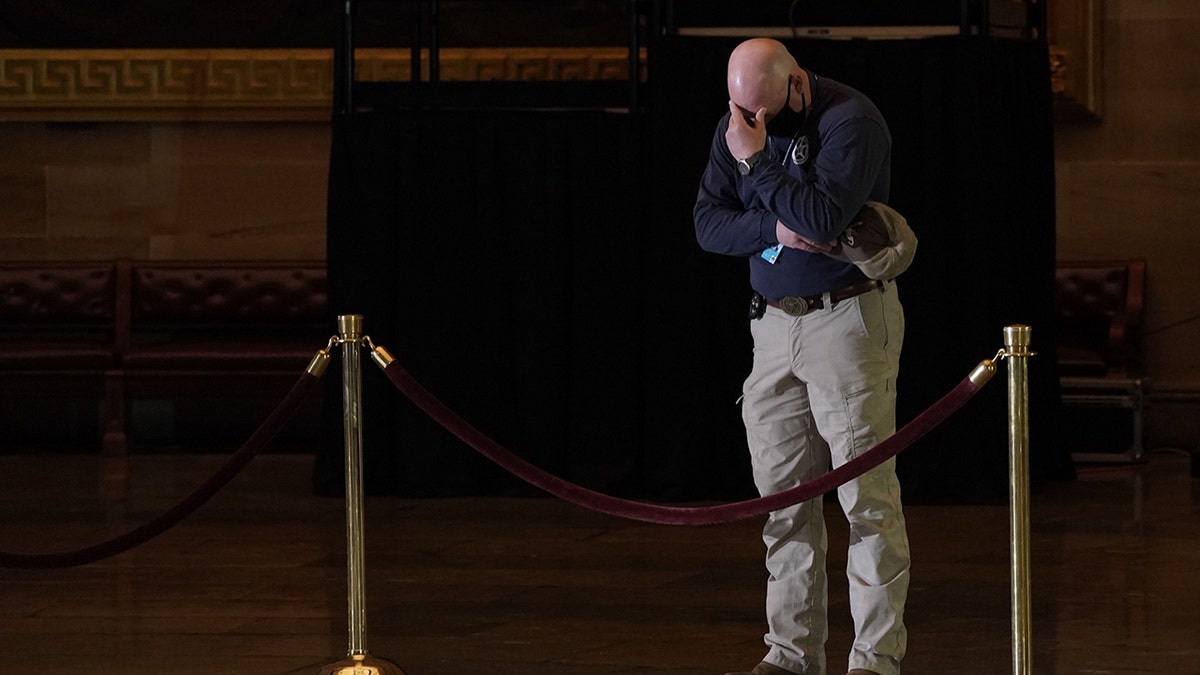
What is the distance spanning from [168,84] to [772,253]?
696cm

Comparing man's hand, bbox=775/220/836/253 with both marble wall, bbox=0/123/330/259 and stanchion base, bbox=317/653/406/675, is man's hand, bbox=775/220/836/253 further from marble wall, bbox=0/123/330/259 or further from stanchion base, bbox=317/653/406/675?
marble wall, bbox=0/123/330/259

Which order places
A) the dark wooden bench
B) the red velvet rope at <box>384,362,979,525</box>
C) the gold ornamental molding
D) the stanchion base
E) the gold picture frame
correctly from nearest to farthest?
1. the red velvet rope at <box>384,362,979,525</box>
2. the stanchion base
3. the dark wooden bench
4. the gold picture frame
5. the gold ornamental molding

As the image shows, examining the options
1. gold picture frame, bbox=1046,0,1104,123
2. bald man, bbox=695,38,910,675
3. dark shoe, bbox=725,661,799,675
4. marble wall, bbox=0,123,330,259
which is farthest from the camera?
marble wall, bbox=0,123,330,259

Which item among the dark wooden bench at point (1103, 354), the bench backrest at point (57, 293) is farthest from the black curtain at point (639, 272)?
the bench backrest at point (57, 293)

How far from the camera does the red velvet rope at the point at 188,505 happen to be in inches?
184

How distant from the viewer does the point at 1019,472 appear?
13.8 feet

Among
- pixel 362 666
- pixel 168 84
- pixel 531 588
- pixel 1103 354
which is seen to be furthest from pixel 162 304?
pixel 362 666

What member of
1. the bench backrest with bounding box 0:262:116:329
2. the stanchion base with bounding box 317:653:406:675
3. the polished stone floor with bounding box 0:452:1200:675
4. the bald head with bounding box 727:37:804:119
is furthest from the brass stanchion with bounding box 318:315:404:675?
Answer: the bench backrest with bounding box 0:262:116:329

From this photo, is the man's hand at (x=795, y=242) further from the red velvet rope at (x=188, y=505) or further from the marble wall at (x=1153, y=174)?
the marble wall at (x=1153, y=174)

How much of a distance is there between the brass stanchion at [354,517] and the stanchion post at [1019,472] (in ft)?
5.48

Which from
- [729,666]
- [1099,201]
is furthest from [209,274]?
[729,666]

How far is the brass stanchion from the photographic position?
4.64 m

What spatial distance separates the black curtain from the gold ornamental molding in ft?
8.30

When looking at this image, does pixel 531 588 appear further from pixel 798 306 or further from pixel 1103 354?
pixel 1103 354
